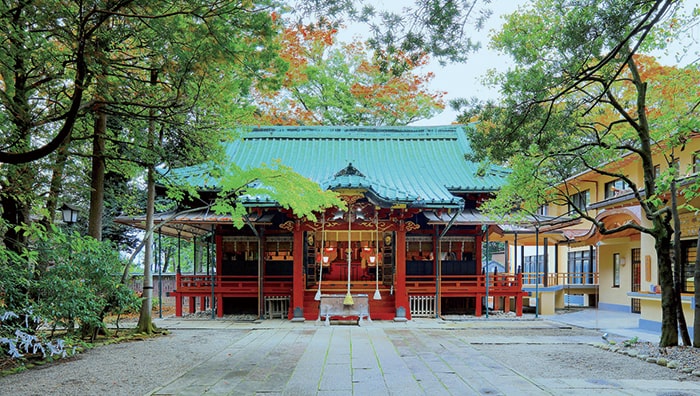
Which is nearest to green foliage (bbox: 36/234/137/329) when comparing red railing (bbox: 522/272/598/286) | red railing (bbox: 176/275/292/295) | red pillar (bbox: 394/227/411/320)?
red railing (bbox: 176/275/292/295)

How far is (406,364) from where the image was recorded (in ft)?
27.3

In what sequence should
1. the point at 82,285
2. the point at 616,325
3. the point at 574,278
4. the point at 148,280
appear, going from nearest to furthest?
the point at 82,285, the point at 148,280, the point at 616,325, the point at 574,278

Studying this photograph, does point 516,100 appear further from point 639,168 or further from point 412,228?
point 639,168

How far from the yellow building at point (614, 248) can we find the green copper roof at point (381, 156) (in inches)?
105

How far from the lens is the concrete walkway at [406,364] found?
665cm

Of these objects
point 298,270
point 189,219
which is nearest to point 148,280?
point 189,219

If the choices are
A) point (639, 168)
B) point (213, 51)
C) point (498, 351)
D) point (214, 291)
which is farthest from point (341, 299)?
point (639, 168)

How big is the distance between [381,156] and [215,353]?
1125 centimetres

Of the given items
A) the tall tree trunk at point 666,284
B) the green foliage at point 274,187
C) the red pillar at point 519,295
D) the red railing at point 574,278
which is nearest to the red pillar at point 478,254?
the red pillar at point 519,295

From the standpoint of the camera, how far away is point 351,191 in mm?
13977

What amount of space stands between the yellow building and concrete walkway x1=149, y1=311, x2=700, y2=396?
249cm

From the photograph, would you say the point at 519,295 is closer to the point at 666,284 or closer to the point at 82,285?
the point at 666,284

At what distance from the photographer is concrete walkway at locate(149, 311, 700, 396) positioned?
665 cm

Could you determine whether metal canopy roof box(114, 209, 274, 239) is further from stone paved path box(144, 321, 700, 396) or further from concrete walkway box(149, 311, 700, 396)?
stone paved path box(144, 321, 700, 396)
